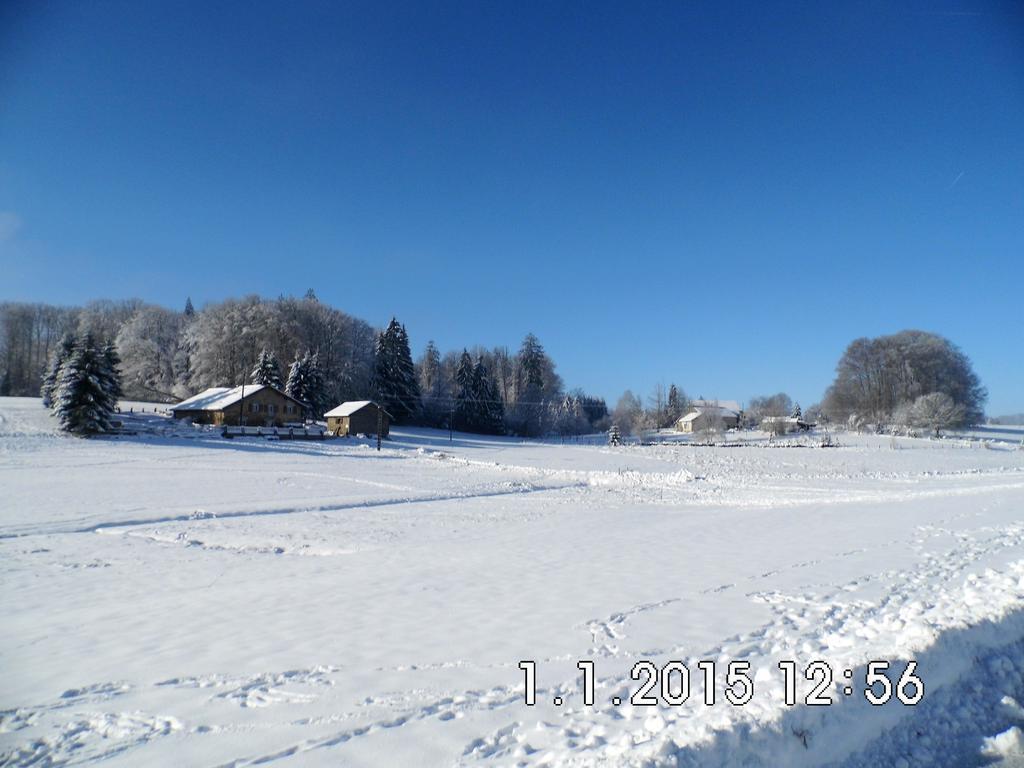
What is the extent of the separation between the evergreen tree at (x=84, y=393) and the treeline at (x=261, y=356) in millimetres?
23906

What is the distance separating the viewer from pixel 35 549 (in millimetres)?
12719

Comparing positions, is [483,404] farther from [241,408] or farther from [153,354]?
[153,354]

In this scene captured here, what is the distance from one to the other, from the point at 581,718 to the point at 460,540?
33.3 feet

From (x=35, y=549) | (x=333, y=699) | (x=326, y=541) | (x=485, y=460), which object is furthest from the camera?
(x=485, y=460)

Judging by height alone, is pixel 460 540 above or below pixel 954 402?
below

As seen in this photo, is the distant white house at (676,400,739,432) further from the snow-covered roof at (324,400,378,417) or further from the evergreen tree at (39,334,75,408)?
the evergreen tree at (39,334,75,408)

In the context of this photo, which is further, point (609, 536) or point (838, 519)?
point (838, 519)

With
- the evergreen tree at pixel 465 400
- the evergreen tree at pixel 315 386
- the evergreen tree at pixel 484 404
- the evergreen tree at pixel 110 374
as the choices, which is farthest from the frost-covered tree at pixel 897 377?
the evergreen tree at pixel 110 374

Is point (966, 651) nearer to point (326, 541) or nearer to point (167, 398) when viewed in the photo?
point (326, 541)

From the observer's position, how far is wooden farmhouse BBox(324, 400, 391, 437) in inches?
2466

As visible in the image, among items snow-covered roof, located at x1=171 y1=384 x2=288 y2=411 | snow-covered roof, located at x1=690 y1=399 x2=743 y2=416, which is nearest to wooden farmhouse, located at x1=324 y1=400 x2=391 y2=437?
snow-covered roof, located at x1=171 y1=384 x2=288 y2=411

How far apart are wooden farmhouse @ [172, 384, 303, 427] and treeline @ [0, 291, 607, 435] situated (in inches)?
226

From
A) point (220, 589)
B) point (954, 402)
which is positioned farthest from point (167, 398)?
point (954, 402)

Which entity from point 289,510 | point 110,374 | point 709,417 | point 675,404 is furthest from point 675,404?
point 289,510
